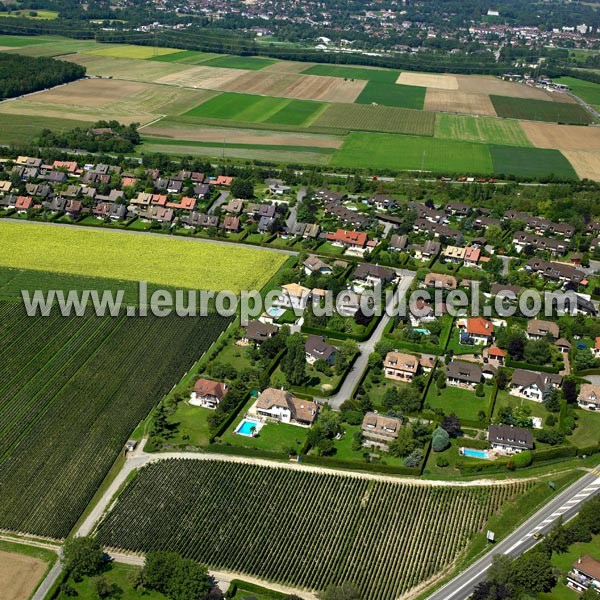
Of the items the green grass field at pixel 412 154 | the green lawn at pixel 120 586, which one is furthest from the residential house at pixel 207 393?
the green grass field at pixel 412 154

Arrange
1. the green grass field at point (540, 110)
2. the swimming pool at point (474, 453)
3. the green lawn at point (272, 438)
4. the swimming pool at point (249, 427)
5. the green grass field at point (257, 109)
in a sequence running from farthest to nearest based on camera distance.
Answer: the green grass field at point (540, 110) → the green grass field at point (257, 109) → the swimming pool at point (249, 427) → the swimming pool at point (474, 453) → the green lawn at point (272, 438)

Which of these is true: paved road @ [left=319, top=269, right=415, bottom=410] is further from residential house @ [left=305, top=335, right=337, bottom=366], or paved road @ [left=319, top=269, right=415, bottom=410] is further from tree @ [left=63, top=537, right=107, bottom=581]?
tree @ [left=63, top=537, right=107, bottom=581]

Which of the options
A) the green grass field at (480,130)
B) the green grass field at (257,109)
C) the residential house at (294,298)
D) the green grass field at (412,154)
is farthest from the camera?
the green grass field at (257,109)

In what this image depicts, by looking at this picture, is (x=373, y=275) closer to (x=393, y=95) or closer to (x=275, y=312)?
(x=275, y=312)

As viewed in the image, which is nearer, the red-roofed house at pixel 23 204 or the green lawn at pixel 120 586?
the green lawn at pixel 120 586

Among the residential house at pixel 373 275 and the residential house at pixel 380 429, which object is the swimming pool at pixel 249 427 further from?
the residential house at pixel 373 275

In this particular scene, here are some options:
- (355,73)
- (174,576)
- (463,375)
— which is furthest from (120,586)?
(355,73)

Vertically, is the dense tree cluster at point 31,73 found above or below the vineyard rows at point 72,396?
above
